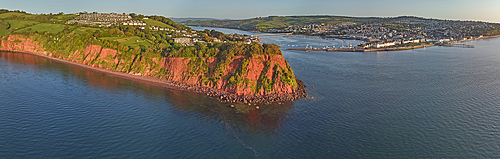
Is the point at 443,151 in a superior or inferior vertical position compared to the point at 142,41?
inferior

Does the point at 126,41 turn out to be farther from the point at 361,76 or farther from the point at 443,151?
the point at 443,151

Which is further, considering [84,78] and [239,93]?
[84,78]

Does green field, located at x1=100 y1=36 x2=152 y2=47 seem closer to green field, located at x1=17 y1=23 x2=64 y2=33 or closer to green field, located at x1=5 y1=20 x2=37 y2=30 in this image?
green field, located at x1=17 y1=23 x2=64 y2=33

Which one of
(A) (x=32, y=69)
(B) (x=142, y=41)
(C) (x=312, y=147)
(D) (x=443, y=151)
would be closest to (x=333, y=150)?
(C) (x=312, y=147)

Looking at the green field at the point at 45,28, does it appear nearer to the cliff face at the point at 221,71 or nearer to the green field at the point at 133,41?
the green field at the point at 133,41

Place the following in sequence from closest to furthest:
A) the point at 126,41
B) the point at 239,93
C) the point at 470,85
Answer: the point at 239,93 < the point at 470,85 < the point at 126,41

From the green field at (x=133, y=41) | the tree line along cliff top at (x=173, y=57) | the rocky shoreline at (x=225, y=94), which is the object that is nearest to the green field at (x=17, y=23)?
the tree line along cliff top at (x=173, y=57)

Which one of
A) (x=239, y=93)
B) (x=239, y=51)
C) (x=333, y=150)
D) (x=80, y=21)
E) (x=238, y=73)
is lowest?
(x=333, y=150)

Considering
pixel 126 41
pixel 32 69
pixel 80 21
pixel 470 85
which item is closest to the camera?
pixel 470 85
